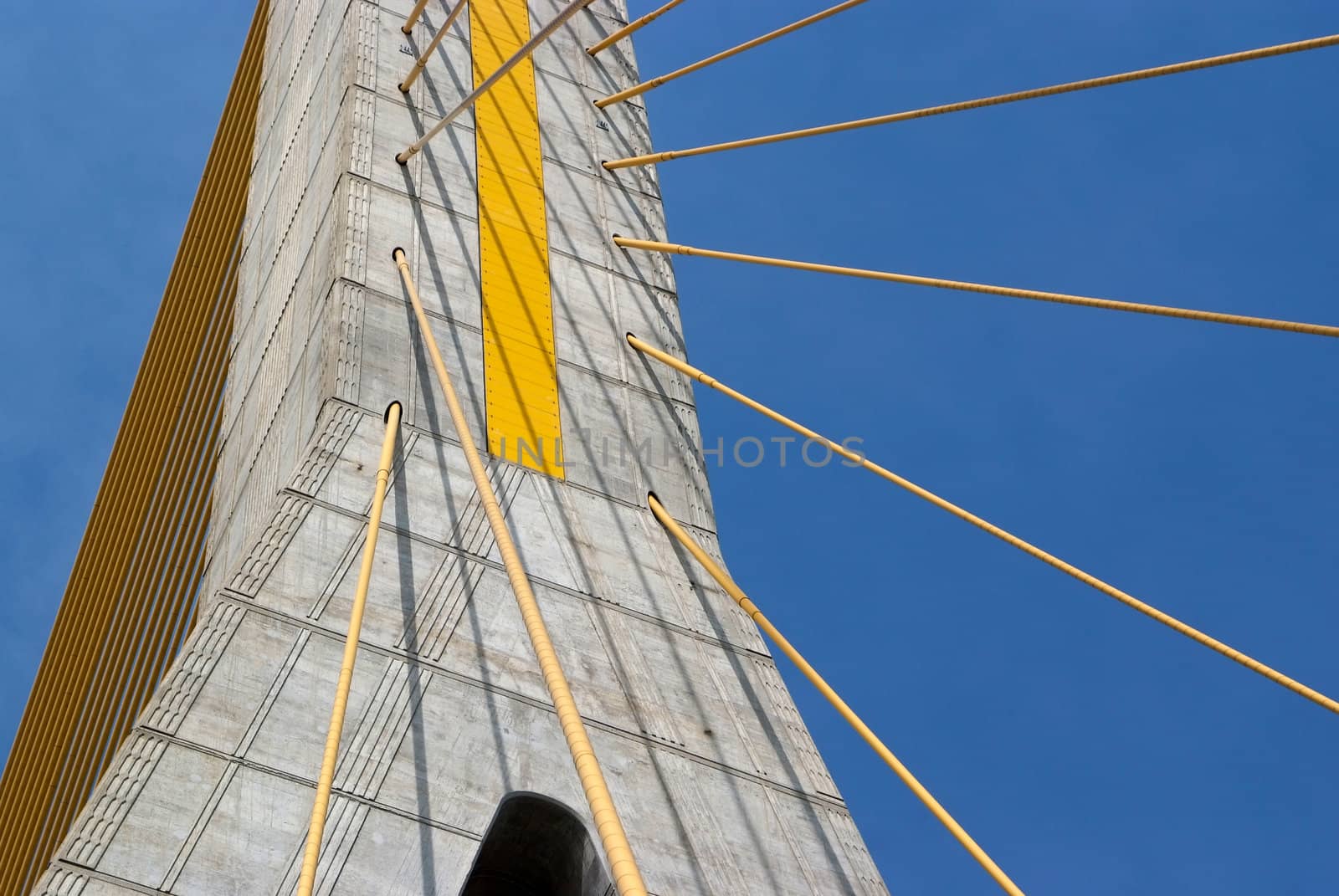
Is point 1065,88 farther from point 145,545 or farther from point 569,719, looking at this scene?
point 145,545

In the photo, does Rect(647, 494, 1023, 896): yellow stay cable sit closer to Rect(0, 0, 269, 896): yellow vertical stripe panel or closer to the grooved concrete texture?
the grooved concrete texture

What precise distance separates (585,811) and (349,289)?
6.49 meters

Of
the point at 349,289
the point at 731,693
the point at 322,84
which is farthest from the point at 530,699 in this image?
the point at 322,84

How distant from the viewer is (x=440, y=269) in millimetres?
18047

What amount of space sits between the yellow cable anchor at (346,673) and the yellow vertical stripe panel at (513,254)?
5.27 ft

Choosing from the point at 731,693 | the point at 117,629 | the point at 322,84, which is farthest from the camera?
the point at 117,629

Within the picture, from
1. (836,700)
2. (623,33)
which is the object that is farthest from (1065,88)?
(623,33)

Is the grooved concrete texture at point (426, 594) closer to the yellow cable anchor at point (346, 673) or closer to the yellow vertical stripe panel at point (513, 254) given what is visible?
the yellow vertical stripe panel at point (513, 254)

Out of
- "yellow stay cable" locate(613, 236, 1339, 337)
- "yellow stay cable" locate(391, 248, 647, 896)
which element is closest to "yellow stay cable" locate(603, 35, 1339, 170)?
"yellow stay cable" locate(613, 236, 1339, 337)

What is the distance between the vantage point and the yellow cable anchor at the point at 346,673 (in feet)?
31.7

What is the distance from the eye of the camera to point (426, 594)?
14484 millimetres

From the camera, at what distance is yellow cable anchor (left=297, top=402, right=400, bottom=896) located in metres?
9.66

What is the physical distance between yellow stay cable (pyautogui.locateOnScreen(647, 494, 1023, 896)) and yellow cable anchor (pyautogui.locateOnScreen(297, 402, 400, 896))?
126 inches

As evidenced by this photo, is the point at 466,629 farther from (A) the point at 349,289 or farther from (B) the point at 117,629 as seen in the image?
(B) the point at 117,629
